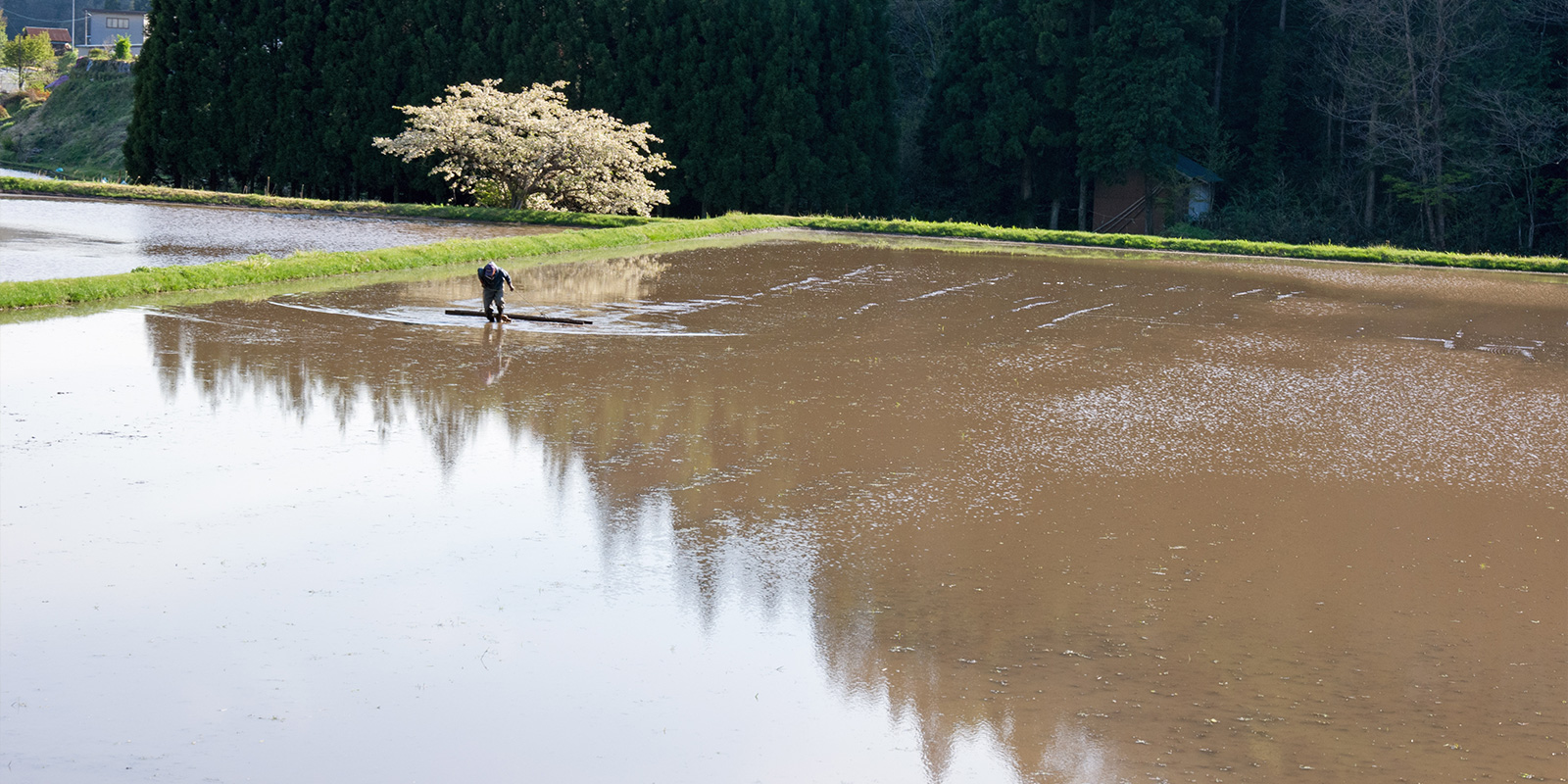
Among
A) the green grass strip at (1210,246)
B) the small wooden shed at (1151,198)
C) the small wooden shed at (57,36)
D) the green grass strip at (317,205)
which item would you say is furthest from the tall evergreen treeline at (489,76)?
the small wooden shed at (57,36)

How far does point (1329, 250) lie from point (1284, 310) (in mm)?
8991

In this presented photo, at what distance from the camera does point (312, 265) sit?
1666 cm

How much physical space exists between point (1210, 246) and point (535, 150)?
12668 millimetres

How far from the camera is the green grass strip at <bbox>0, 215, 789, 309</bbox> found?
1378cm

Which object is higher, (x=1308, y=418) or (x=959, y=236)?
(x=959, y=236)

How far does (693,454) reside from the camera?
882 cm

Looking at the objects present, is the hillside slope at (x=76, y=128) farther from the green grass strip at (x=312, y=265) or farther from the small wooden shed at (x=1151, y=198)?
the green grass strip at (x=312, y=265)

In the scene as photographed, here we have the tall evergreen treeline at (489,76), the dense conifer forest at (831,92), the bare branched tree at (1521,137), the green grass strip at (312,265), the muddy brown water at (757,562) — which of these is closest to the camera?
the muddy brown water at (757,562)

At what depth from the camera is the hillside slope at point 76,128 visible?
52.7 metres

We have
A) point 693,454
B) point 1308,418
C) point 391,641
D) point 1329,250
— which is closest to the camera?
point 391,641

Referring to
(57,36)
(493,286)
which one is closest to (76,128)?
(57,36)

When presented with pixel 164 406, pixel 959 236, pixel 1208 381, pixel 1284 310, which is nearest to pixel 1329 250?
pixel 959 236

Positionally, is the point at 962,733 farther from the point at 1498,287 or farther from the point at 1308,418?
the point at 1498,287

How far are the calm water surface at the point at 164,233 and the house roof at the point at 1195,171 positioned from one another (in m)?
17.9
